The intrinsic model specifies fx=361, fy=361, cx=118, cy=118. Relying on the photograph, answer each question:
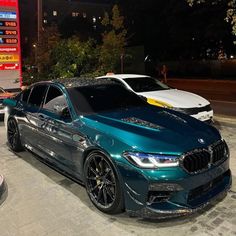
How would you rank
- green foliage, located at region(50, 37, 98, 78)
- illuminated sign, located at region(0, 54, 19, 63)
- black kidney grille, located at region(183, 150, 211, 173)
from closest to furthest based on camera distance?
black kidney grille, located at region(183, 150, 211, 173) → green foliage, located at region(50, 37, 98, 78) → illuminated sign, located at region(0, 54, 19, 63)

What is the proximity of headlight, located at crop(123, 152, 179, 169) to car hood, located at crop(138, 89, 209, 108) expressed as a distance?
4.17m

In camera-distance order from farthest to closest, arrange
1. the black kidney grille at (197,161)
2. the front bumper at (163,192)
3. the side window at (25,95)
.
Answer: the side window at (25,95) < the black kidney grille at (197,161) < the front bumper at (163,192)

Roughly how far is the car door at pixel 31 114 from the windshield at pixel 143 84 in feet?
10.9

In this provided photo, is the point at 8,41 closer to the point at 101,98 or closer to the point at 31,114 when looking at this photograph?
the point at 31,114

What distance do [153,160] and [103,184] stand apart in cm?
81

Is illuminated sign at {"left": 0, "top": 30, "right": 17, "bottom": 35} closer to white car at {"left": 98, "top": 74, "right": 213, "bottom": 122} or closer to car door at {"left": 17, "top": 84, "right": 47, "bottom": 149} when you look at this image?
white car at {"left": 98, "top": 74, "right": 213, "bottom": 122}

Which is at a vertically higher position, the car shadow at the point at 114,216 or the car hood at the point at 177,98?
the car hood at the point at 177,98

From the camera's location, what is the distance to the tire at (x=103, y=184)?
4.11 meters

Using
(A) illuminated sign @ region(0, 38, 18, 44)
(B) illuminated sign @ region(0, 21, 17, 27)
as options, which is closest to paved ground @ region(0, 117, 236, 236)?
(A) illuminated sign @ region(0, 38, 18, 44)

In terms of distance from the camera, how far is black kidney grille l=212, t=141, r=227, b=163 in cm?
420

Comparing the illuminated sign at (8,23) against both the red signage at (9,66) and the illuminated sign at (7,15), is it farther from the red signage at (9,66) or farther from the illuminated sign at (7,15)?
the red signage at (9,66)

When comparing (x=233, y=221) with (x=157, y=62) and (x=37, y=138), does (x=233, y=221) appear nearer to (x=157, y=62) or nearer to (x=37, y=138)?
(x=37, y=138)

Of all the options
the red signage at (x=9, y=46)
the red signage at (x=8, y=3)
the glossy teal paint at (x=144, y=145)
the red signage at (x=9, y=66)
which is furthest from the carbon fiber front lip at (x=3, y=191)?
the red signage at (x=8, y=3)

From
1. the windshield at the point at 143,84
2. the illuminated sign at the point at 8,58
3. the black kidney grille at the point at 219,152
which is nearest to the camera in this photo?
the black kidney grille at the point at 219,152
